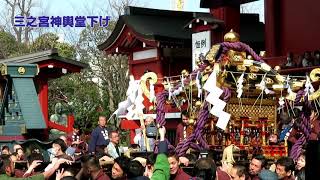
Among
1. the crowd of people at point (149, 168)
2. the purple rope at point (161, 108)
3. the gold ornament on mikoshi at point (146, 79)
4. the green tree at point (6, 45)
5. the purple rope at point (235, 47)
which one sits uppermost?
the green tree at point (6, 45)

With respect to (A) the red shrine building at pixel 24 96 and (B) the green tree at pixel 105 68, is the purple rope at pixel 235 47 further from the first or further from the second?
(B) the green tree at pixel 105 68

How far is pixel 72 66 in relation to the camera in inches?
616

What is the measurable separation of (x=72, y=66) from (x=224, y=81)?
6.30 m

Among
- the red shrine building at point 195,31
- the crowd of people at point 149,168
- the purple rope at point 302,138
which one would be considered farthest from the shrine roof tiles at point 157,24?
the crowd of people at point 149,168

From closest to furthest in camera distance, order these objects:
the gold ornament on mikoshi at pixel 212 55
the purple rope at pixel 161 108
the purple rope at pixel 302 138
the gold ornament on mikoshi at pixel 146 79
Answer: the purple rope at pixel 302 138 → the purple rope at pixel 161 108 → the gold ornament on mikoshi at pixel 212 55 → the gold ornament on mikoshi at pixel 146 79

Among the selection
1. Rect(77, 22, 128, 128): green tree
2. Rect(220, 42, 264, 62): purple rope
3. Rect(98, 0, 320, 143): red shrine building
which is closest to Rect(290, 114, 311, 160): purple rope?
Rect(220, 42, 264, 62): purple rope

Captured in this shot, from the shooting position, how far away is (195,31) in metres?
21.7

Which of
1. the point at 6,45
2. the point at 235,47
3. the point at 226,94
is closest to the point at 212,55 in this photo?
the point at 235,47

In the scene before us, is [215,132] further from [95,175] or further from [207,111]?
[95,175]

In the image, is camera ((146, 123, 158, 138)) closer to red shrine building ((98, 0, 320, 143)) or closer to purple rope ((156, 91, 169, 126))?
purple rope ((156, 91, 169, 126))

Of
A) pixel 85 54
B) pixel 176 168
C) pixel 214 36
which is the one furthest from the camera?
pixel 85 54

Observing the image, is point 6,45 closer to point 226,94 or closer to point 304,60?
point 304,60

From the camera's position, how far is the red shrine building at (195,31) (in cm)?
1908

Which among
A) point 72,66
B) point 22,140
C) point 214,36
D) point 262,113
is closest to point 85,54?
point 214,36
